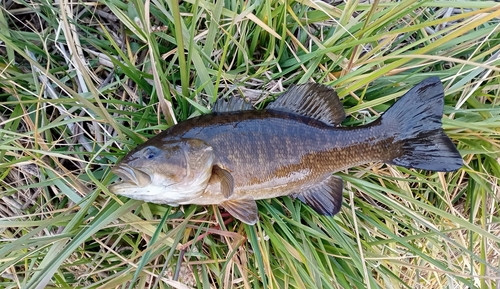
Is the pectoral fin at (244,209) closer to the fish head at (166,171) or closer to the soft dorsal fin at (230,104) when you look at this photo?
the fish head at (166,171)

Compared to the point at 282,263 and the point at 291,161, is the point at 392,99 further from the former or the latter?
the point at 282,263

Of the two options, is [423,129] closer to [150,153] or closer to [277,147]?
[277,147]

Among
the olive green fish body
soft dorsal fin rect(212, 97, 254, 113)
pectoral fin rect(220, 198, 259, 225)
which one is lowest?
pectoral fin rect(220, 198, 259, 225)

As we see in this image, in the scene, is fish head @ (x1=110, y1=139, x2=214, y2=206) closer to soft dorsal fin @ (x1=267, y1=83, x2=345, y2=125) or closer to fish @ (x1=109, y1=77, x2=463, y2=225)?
fish @ (x1=109, y1=77, x2=463, y2=225)

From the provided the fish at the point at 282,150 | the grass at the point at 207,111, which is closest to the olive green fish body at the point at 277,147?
the fish at the point at 282,150

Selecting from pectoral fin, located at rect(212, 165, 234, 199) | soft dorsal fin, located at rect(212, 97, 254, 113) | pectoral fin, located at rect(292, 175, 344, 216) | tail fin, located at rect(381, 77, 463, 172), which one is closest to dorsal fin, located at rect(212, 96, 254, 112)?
soft dorsal fin, located at rect(212, 97, 254, 113)

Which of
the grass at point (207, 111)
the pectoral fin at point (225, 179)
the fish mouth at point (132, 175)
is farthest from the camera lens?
the grass at point (207, 111)

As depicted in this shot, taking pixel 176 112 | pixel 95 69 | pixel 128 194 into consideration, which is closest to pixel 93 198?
pixel 128 194
